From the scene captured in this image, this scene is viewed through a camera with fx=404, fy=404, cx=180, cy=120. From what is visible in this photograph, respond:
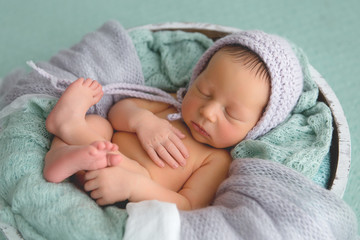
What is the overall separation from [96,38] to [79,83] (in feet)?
0.98

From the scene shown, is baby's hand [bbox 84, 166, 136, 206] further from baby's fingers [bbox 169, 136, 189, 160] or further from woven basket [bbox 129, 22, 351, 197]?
woven basket [bbox 129, 22, 351, 197]

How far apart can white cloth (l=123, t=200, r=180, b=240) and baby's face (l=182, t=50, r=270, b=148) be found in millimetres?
269

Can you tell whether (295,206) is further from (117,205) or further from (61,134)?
(61,134)

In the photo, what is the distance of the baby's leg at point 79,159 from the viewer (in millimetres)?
790

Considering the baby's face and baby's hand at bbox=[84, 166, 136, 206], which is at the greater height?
the baby's face

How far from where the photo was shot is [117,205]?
916mm

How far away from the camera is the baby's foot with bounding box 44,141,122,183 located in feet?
2.59

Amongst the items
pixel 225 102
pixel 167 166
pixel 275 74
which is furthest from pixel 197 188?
pixel 275 74

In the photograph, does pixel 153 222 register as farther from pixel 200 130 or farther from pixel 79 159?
pixel 200 130

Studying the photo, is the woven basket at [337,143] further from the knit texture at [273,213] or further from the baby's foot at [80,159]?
the baby's foot at [80,159]

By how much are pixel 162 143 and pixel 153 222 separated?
29cm

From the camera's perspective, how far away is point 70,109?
0.93 meters

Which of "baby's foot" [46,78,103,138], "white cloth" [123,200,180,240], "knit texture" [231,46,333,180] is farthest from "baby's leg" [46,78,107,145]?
"knit texture" [231,46,333,180]

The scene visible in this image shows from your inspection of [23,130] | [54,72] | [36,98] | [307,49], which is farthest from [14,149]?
[307,49]
